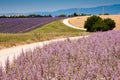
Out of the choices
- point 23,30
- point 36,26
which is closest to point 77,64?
point 23,30

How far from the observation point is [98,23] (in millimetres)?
38375

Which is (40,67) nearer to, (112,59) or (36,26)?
(112,59)

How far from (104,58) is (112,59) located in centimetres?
20

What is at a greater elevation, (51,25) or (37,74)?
(37,74)

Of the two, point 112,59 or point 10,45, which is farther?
point 10,45

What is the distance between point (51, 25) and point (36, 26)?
8.34 ft

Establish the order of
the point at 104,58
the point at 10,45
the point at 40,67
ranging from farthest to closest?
1. the point at 10,45
2. the point at 104,58
3. the point at 40,67

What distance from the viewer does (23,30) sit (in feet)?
150

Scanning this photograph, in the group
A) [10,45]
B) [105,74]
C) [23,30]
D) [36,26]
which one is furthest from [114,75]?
[36,26]

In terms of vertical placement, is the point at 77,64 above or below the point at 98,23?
above

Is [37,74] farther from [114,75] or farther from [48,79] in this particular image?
[114,75]

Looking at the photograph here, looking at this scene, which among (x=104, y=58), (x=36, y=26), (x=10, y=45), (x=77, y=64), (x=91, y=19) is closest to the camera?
(x=77, y=64)

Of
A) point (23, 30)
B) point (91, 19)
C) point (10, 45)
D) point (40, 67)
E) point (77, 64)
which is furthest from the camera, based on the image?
point (23, 30)

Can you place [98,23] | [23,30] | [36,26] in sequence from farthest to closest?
[36,26] < [23,30] < [98,23]
